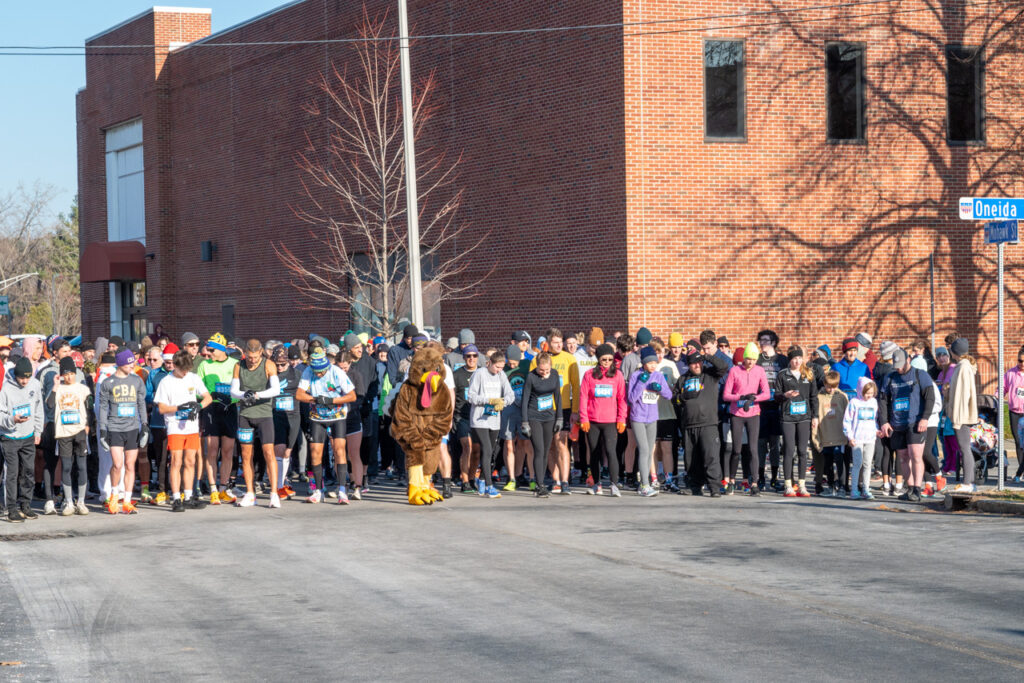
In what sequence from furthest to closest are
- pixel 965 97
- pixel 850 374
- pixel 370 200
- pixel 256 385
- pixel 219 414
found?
pixel 370 200 < pixel 965 97 < pixel 850 374 < pixel 219 414 < pixel 256 385

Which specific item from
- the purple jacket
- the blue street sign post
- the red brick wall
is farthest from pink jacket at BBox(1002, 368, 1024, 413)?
the red brick wall

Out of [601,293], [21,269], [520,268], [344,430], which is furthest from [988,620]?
[21,269]

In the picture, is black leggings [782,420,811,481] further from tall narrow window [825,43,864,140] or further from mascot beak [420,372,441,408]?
tall narrow window [825,43,864,140]

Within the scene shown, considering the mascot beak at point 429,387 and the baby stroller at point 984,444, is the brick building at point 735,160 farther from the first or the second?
the mascot beak at point 429,387

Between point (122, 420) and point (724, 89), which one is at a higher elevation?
point (724, 89)


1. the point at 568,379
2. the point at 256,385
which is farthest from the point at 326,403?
the point at 568,379

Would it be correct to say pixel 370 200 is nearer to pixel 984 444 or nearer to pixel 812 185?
pixel 812 185

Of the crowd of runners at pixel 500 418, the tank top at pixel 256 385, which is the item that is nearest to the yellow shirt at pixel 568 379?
the crowd of runners at pixel 500 418

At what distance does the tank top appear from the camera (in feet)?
49.7

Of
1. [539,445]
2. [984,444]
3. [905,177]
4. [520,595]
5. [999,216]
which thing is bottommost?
[520,595]

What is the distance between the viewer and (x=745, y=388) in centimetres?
1589

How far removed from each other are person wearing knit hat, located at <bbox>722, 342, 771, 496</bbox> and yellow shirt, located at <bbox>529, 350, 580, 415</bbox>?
1.93 meters

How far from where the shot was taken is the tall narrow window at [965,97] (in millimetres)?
24750

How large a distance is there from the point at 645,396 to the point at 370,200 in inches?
617
